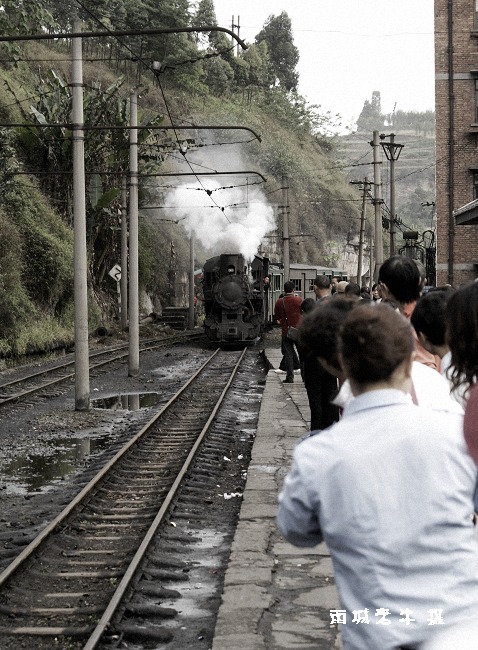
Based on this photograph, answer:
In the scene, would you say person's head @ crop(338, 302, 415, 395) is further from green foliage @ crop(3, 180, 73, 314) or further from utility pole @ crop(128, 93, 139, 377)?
green foliage @ crop(3, 180, 73, 314)

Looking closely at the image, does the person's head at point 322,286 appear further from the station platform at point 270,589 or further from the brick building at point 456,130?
the brick building at point 456,130

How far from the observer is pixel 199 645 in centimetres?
573

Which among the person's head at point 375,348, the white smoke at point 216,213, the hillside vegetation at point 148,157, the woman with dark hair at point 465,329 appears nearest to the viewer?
the person's head at point 375,348

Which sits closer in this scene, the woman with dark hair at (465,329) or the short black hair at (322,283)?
the woman with dark hair at (465,329)

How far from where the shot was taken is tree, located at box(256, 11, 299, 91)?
3936 inches

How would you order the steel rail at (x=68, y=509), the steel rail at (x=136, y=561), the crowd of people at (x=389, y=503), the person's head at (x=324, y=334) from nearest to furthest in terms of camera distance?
the crowd of people at (x=389, y=503), the person's head at (x=324, y=334), the steel rail at (x=136, y=561), the steel rail at (x=68, y=509)

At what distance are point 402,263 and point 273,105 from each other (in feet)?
280

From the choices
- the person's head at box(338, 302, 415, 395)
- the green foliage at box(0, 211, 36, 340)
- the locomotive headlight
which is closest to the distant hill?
the locomotive headlight

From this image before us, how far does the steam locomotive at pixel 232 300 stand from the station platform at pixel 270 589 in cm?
2275

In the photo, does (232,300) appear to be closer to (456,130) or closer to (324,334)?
(456,130)

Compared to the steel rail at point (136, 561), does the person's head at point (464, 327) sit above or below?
A: above

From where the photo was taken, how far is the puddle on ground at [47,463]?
1074 centimetres

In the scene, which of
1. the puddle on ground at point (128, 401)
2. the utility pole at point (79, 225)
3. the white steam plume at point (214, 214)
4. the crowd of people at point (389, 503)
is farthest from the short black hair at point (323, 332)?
the white steam plume at point (214, 214)

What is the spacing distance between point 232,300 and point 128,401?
14.5m
